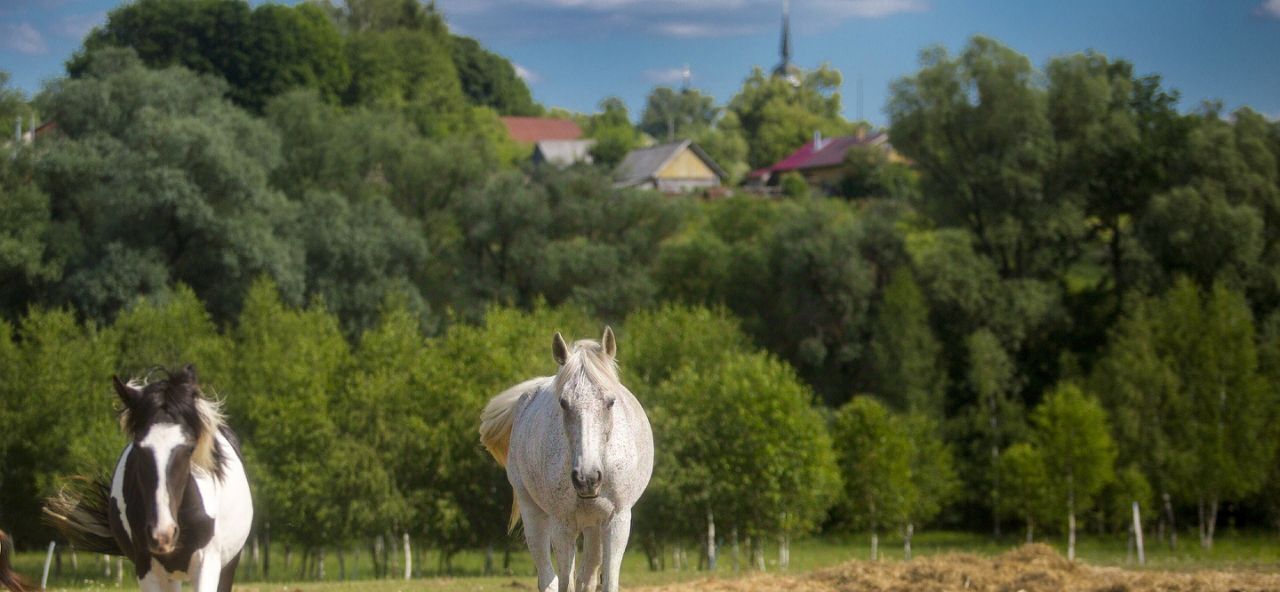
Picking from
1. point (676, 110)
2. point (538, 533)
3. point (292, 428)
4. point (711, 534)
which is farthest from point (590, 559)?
point (676, 110)

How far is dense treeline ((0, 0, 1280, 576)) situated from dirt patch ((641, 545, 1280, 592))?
66.6ft

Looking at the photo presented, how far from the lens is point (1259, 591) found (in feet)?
46.3

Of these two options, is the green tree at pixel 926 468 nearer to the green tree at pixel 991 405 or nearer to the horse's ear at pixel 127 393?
the green tree at pixel 991 405

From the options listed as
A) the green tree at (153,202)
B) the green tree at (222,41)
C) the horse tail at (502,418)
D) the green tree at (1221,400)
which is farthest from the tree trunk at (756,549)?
the green tree at (222,41)

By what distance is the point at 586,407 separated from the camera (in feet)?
29.6

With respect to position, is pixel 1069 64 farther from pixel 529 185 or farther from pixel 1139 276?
pixel 529 185

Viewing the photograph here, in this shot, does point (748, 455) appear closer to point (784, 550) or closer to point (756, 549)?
point (756, 549)

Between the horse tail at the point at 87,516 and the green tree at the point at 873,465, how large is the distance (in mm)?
36998

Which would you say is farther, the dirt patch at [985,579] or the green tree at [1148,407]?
the green tree at [1148,407]

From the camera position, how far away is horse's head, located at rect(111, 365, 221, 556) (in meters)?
8.14

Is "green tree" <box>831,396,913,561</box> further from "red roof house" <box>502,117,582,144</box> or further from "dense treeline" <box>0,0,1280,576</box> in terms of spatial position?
"red roof house" <box>502,117,582,144</box>

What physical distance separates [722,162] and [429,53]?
117 ft

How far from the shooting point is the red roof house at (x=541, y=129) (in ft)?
448

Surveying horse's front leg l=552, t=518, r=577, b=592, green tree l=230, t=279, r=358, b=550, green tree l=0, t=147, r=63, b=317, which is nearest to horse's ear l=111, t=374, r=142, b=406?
horse's front leg l=552, t=518, r=577, b=592
